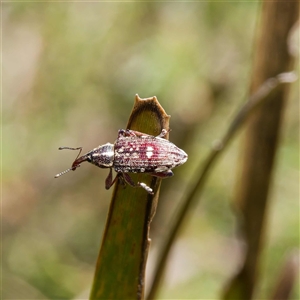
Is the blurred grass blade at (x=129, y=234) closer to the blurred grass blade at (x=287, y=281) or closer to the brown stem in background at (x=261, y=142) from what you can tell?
the brown stem in background at (x=261, y=142)

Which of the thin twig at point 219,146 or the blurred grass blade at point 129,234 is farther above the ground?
the thin twig at point 219,146

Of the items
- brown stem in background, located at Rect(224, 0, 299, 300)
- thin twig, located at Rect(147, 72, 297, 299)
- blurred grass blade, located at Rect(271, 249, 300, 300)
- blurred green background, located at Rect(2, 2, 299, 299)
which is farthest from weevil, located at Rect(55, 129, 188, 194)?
blurred green background, located at Rect(2, 2, 299, 299)

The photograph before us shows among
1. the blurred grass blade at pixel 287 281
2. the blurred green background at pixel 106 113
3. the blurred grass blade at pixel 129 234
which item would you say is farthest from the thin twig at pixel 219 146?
the blurred green background at pixel 106 113

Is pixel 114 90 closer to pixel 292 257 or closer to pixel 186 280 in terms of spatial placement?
pixel 186 280

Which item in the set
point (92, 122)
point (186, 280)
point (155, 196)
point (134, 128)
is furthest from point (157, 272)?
point (92, 122)

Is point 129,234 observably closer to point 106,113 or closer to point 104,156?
point 104,156

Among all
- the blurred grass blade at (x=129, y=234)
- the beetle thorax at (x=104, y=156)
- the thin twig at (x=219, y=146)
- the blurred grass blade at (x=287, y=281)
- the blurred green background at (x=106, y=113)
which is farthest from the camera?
the blurred green background at (x=106, y=113)
